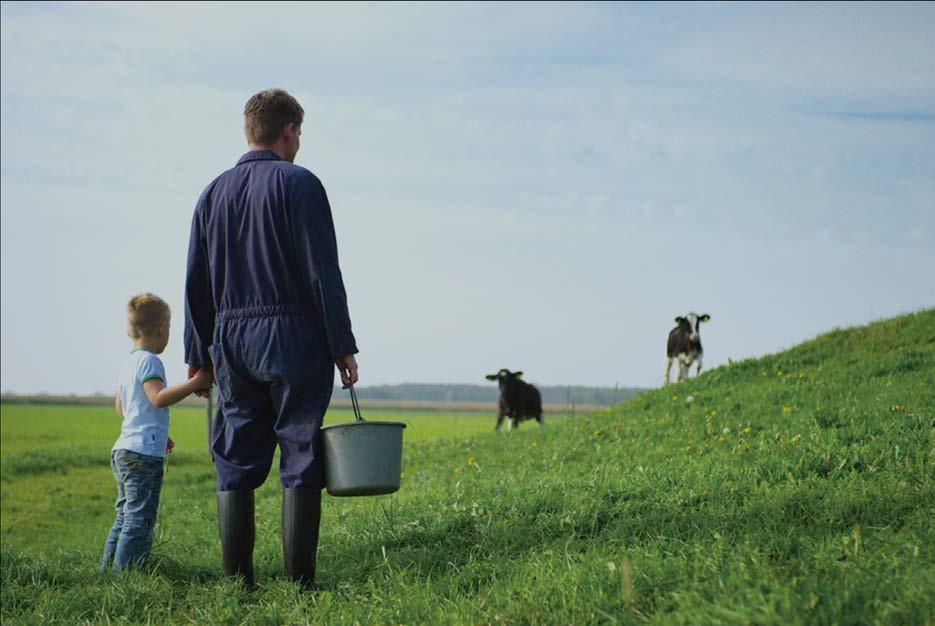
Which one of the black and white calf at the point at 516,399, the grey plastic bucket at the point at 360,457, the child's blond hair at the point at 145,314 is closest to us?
the grey plastic bucket at the point at 360,457

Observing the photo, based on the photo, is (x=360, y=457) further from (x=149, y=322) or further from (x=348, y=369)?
(x=149, y=322)

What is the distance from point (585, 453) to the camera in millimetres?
10602

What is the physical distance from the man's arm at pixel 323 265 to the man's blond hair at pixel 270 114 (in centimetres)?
55

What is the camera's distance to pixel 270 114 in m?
6.05

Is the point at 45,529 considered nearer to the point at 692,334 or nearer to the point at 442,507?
the point at 442,507

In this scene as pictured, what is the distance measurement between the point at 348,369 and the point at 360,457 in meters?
0.57

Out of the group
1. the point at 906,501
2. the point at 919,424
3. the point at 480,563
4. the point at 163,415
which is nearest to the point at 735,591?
the point at 480,563

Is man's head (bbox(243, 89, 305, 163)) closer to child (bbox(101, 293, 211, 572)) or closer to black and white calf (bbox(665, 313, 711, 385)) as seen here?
child (bbox(101, 293, 211, 572))

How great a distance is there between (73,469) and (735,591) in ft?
62.1

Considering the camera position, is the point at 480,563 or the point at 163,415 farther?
the point at 163,415

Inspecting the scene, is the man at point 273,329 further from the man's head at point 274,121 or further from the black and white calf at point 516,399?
the black and white calf at point 516,399

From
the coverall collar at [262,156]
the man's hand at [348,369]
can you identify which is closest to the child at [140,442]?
the man's hand at [348,369]

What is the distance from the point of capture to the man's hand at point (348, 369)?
5.62 meters

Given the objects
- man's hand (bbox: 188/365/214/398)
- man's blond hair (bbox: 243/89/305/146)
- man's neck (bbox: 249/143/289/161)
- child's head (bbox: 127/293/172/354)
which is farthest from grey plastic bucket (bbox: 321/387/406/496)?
child's head (bbox: 127/293/172/354)
